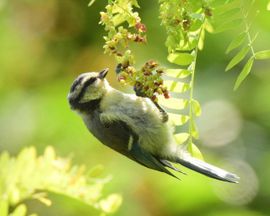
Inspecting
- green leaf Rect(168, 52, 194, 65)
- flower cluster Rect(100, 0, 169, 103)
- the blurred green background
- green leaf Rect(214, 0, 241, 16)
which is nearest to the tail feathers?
flower cluster Rect(100, 0, 169, 103)

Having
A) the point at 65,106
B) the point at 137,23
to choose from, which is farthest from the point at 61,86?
the point at 137,23

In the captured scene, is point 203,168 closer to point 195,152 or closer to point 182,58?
point 195,152

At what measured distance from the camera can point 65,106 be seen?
15.0ft

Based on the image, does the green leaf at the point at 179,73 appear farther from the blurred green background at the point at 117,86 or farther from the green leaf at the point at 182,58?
the blurred green background at the point at 117,86

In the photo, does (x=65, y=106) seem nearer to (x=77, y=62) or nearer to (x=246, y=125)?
(x=77, y=62)

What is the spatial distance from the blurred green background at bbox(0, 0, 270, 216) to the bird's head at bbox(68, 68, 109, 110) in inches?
50.9

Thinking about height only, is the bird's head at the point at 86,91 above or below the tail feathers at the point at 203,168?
above

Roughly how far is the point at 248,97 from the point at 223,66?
9.6 inches

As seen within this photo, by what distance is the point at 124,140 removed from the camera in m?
2.89

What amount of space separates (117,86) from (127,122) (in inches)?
68.0

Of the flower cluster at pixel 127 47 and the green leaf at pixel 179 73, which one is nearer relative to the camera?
the flower cluster at pixel 127 47

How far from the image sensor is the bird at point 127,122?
2.83 m

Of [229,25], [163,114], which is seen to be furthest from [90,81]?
[229,25]

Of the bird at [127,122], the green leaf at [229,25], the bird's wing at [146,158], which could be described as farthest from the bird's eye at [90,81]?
the green leaf at [229,25]
